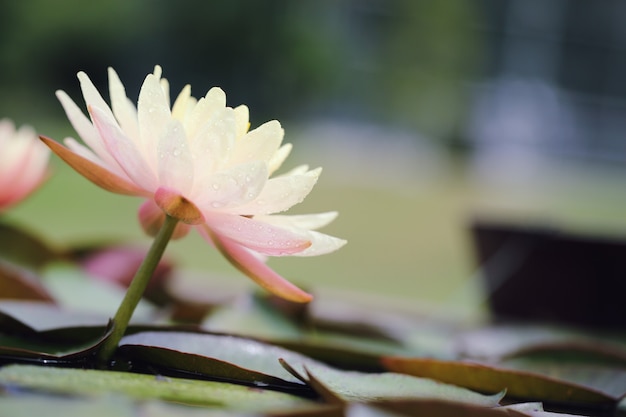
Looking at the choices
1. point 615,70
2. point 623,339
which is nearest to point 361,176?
point 615,70

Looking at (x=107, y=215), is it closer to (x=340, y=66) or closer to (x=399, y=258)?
(x=399, y=258)

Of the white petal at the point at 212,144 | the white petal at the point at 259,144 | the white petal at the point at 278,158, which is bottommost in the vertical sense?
the white petal at the point at 212,144

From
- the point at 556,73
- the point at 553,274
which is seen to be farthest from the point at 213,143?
the point at 556,73

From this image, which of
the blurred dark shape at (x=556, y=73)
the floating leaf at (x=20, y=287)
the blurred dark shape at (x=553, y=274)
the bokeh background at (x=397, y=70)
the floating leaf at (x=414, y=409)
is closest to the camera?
the floating leaf at (x=414, y=409)

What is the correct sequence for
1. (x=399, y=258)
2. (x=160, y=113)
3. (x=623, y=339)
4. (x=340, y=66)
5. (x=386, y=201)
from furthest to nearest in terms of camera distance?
(x=340, y=66), (x=386, y=201), (x=399, y=258), (x=623, y=339), (x=160, y=113)

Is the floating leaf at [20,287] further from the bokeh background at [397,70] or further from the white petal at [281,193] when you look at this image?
the bokeh background at [397,70]

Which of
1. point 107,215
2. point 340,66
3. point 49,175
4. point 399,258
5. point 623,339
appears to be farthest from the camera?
point 340,66

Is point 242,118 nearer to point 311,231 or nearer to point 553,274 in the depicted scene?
point 311,231

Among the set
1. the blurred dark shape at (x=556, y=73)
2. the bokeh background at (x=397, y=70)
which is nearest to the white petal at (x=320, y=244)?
the bokeh background at (x=397, y=70)
